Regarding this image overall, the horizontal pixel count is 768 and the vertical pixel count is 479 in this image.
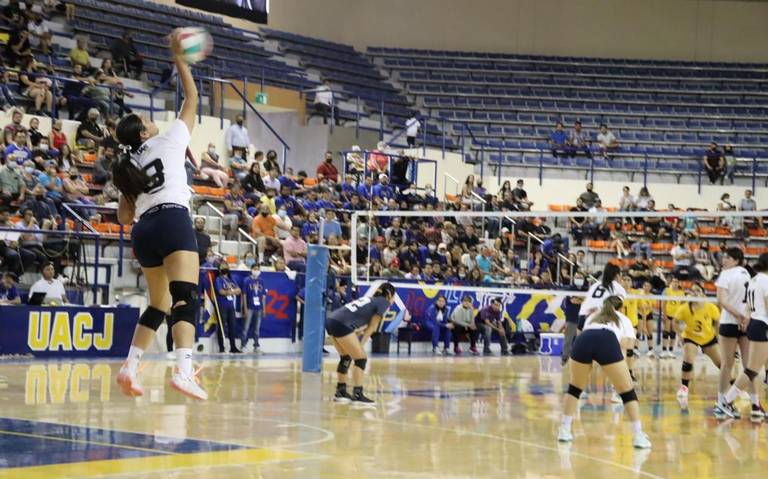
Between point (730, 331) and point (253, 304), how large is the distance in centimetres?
957

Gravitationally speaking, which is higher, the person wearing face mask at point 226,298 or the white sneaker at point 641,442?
the person wearing face mask at point 226,298

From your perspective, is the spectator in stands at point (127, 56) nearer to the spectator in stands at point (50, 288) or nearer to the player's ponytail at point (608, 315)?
the spectator in stands at point (50, 288)

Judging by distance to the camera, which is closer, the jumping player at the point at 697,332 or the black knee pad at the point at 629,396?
the black knee pad at the point at 629,396

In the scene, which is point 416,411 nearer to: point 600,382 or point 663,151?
point 600,382

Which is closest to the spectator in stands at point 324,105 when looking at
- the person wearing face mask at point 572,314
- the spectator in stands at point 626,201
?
the spectator in stands at point 626,201

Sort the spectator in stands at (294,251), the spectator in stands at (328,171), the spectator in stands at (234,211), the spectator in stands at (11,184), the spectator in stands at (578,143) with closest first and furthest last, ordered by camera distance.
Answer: the spectator in stands at (11,184) → the spectator in stands at (294,251) → the spectator in stands at (234,211) → the spectator in stands at (328,171) → the spectator in stands at (578,143)

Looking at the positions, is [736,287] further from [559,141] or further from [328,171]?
[559,141]

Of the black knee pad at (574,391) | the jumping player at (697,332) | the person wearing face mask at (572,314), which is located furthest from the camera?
the person wearing face mask at (572,314)

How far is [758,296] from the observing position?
12961 millimetres

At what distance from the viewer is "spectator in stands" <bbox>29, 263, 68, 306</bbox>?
17828 mm

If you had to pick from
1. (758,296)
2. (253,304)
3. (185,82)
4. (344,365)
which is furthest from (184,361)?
(253,304)

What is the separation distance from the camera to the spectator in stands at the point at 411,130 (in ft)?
105

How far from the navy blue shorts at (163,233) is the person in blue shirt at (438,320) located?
17.6 metres

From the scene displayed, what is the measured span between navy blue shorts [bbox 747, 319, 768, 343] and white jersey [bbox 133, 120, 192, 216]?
26.2 feet
